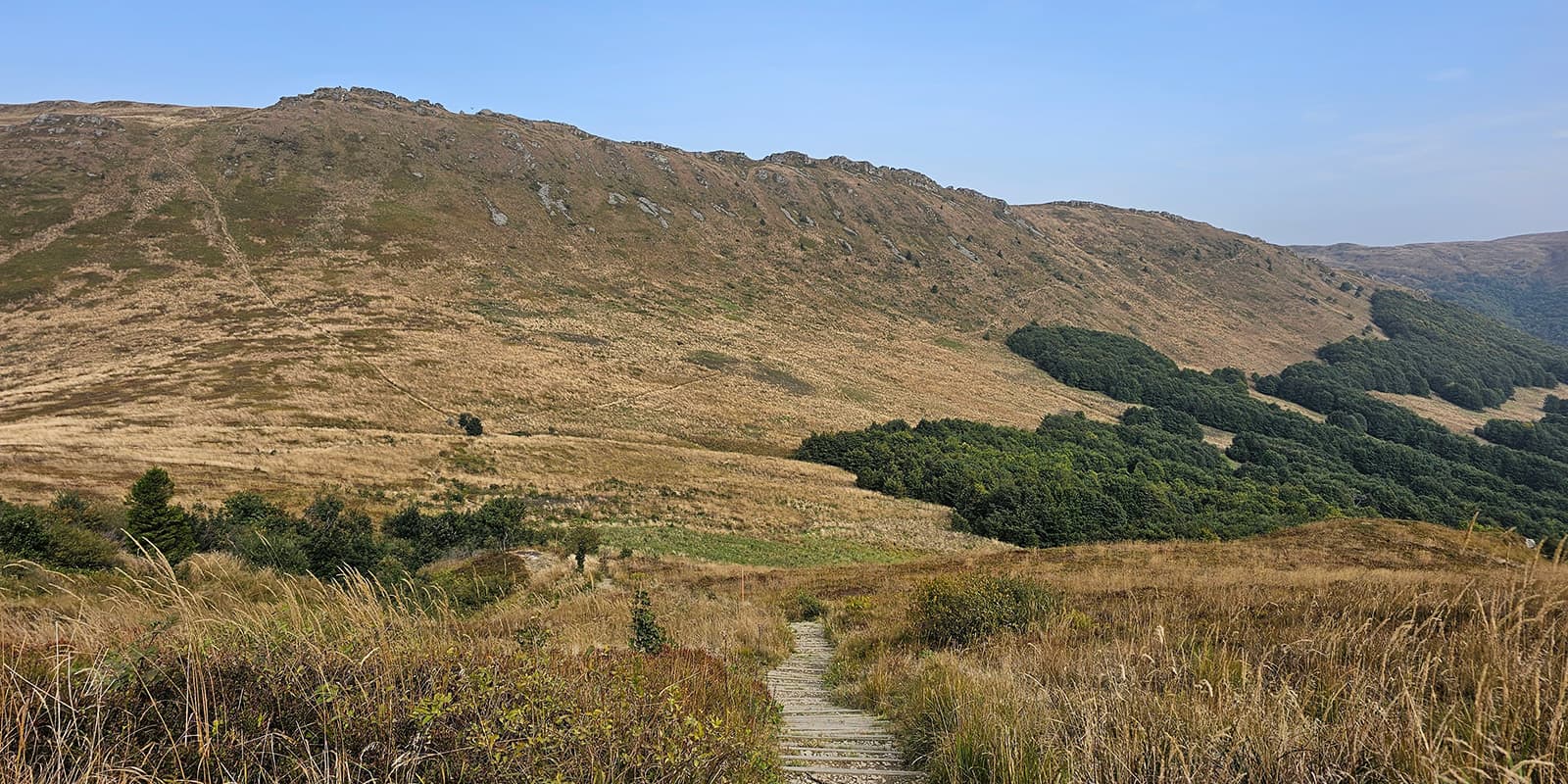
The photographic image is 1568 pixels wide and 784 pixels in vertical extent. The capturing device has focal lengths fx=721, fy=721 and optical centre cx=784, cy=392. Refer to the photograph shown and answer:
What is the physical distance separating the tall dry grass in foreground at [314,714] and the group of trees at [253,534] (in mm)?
5336

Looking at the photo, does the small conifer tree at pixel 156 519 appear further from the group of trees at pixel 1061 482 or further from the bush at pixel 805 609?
the group of trees at pixel 1061 482

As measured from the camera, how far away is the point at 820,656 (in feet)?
34.6

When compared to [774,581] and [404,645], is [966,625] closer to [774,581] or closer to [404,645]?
[404,645]

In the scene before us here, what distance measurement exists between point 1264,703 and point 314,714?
15.6ft

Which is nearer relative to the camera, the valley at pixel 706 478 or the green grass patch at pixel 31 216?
the valley at pixel 706 478

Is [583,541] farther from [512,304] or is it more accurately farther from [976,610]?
[512,304]

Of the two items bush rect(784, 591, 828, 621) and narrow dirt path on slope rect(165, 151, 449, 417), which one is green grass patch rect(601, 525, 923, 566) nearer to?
bush rect(784, 591, 828, 621)

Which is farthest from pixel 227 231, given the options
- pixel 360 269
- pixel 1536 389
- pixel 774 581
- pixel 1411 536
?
pixel 1536 389

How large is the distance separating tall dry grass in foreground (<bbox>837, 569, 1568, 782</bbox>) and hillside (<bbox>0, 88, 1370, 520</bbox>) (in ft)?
103

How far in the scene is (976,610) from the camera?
9.21m

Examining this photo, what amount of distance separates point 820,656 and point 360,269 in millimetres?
86497

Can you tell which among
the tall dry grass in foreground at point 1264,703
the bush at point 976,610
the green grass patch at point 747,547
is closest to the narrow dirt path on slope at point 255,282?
the green grass patch at point 747,547

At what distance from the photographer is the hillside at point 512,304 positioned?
141ft

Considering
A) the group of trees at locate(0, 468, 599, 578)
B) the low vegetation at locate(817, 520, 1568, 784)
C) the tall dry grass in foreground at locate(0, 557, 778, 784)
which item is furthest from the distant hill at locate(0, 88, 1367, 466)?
the tall dry grass in foreground at locate(0, 557, 778, 784)
